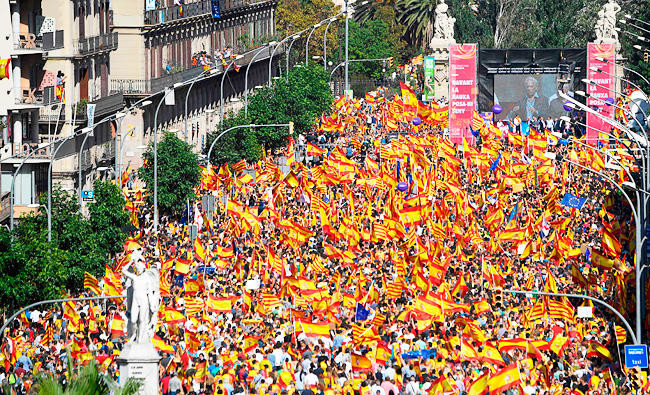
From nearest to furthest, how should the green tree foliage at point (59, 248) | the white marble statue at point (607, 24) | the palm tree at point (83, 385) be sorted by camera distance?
the palm tree at point (83, 385) < the green tree foliage at point (59, 248) < the white marble statue at point (607, 24)

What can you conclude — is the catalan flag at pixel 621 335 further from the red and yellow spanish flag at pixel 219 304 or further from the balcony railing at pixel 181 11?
the balcony railing at pixel 181 11

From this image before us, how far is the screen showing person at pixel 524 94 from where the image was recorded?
295ft

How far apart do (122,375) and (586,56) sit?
59.9m

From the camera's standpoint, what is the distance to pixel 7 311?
46.2m

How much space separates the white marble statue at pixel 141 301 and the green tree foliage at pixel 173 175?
33.1 meters

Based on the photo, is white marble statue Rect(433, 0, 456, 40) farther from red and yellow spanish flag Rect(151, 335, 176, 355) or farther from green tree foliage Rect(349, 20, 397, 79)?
red and yellow spanish flag Rect(151, 335, 176, 355)

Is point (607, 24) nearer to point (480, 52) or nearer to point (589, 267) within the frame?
point (480, 52)

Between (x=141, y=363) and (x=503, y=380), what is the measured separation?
6.22 metres

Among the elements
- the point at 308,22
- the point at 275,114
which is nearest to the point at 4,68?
the point at 275,114

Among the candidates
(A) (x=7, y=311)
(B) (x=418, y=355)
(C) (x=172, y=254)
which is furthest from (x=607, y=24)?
(B) (x=418, y=355)

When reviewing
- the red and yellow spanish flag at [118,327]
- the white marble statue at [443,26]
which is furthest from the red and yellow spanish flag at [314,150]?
the red and yellow spanish flag at [118,327]

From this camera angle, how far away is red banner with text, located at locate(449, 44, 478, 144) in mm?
83562

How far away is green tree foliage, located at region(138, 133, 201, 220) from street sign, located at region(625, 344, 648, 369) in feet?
109

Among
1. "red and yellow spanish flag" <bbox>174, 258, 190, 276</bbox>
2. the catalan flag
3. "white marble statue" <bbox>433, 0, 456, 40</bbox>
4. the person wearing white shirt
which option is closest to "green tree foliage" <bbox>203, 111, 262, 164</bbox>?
"white marble statue" <bbox>433, 0, 456, 40</bbox>
